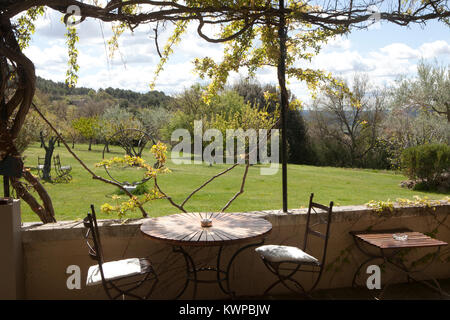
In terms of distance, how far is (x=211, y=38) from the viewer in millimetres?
3432

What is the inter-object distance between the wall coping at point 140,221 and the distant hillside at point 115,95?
2336cm

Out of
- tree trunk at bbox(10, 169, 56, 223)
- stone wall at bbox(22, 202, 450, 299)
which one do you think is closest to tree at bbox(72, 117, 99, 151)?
tree trunk at bbox(10, 169, 56, 223)

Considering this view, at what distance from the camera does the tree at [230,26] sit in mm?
2955

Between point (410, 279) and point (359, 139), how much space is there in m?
19.1

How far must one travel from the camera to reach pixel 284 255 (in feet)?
8.39

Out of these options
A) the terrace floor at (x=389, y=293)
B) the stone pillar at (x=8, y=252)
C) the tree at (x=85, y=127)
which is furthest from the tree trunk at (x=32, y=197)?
the tree at (x=85, y=127)

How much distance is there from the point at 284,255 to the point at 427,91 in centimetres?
1504

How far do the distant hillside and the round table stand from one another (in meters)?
23.5

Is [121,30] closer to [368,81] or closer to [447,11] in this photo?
[447,11]

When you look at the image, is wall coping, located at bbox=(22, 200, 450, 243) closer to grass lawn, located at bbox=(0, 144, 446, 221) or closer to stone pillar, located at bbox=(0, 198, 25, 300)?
stone pillar, located at bbox=(0, 198, 25, 300)

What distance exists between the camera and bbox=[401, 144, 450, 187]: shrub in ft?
31.6

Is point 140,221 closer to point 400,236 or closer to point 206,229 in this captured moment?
point 206,229

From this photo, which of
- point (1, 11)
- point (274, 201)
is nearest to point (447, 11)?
point (1, 11)

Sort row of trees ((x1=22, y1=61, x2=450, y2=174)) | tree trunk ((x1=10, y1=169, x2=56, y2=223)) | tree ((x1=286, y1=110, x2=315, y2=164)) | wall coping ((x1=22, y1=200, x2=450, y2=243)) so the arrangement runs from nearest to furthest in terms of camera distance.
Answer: wall coping ((x1=22, y1=200, x2=450, y2=243)), tree trunk ((x1=10, y1=169, x2=56, y2=223)), row of trees ((x1=22, y1=61, x2=450, y2=174)), tree ((x1=286, y1=110, x2=315, y2=164))
